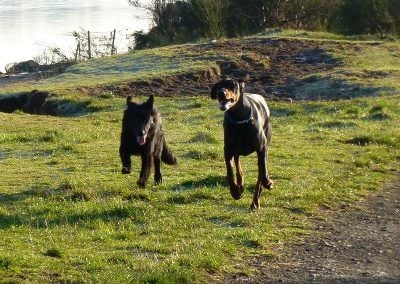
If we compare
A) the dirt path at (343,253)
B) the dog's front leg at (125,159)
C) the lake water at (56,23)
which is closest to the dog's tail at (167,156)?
the dog's front leg at (125,159)

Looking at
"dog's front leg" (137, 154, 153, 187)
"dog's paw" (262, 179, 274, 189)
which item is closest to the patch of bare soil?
"dog's front leg" (137, 154, 153, 187)

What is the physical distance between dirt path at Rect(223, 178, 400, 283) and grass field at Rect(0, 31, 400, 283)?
0.72 ft

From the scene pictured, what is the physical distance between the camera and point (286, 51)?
106 feet

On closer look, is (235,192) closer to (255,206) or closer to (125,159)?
(255,206)

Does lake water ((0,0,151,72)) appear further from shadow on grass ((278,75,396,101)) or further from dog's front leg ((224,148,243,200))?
dog's front leg ((224,148,243,200))

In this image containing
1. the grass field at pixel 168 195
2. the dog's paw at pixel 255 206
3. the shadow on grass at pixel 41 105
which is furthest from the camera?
the shadow on grass at pixel 41 105

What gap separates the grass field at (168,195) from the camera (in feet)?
26.8

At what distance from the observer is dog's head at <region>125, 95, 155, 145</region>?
11.5 metres

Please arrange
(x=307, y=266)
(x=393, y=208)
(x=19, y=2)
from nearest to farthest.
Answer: (x=307, y=266) → (x=393, y=208) → (x=19, y=2)

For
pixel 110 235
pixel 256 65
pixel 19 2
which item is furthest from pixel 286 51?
pixel 19 2

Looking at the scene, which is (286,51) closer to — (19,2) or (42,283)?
(42,283)

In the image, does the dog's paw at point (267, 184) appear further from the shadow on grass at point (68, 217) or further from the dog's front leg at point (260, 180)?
the shadow on grass at point (68, 217)

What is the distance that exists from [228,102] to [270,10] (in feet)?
111

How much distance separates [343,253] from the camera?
9148 mm
